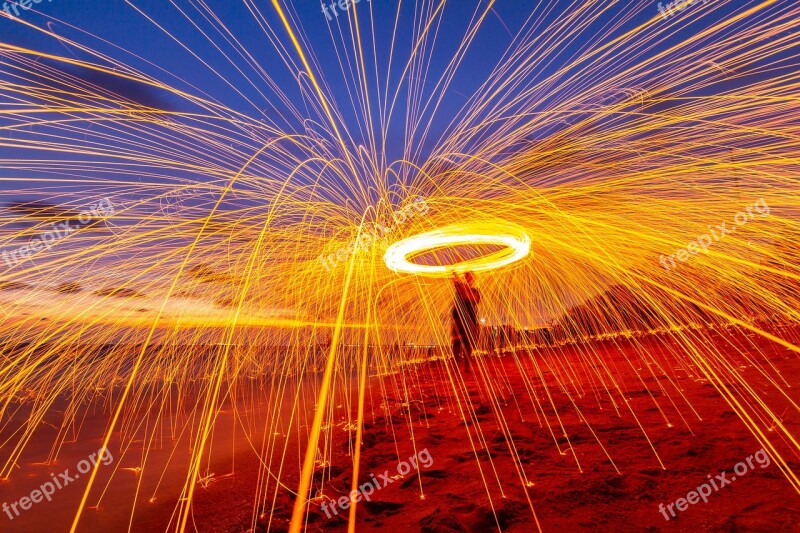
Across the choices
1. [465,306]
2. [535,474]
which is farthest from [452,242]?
[535,474]

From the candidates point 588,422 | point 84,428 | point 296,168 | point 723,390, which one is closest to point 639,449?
point 588,422

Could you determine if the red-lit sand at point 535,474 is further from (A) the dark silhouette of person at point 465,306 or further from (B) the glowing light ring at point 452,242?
(B) the glowing light ring at point 452,242

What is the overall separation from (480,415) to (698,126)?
407 cm

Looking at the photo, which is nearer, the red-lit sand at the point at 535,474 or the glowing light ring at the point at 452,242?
the red-lit sand at the point at 535,474

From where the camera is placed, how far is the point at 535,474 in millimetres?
3256

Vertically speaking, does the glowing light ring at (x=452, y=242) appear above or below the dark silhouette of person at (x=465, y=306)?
above

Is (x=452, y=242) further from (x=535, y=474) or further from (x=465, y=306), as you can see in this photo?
(x=535, y=474)

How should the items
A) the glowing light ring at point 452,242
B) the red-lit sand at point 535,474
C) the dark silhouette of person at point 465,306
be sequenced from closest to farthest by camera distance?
the red-lit sand at point 535,474, the glowing light ring at point 452,242, the dark silhouette of person at point 465,306

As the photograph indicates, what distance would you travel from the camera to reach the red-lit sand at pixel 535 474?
2555 millimetres

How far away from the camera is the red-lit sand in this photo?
2.55m

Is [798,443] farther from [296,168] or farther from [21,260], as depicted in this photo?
[21,260]

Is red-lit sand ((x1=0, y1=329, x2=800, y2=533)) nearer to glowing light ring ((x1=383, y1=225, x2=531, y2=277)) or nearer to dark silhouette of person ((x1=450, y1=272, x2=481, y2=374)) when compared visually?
dark silhouette of person ((x1=450, y1=272, x2=481, y2=374))

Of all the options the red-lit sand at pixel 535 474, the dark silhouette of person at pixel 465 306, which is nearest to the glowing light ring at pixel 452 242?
the dark silhouette of person at pixel 465 306

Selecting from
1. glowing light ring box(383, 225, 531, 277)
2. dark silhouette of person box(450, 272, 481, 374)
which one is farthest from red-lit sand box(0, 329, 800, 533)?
glowing light ring box(383, 225, 531, 277)
